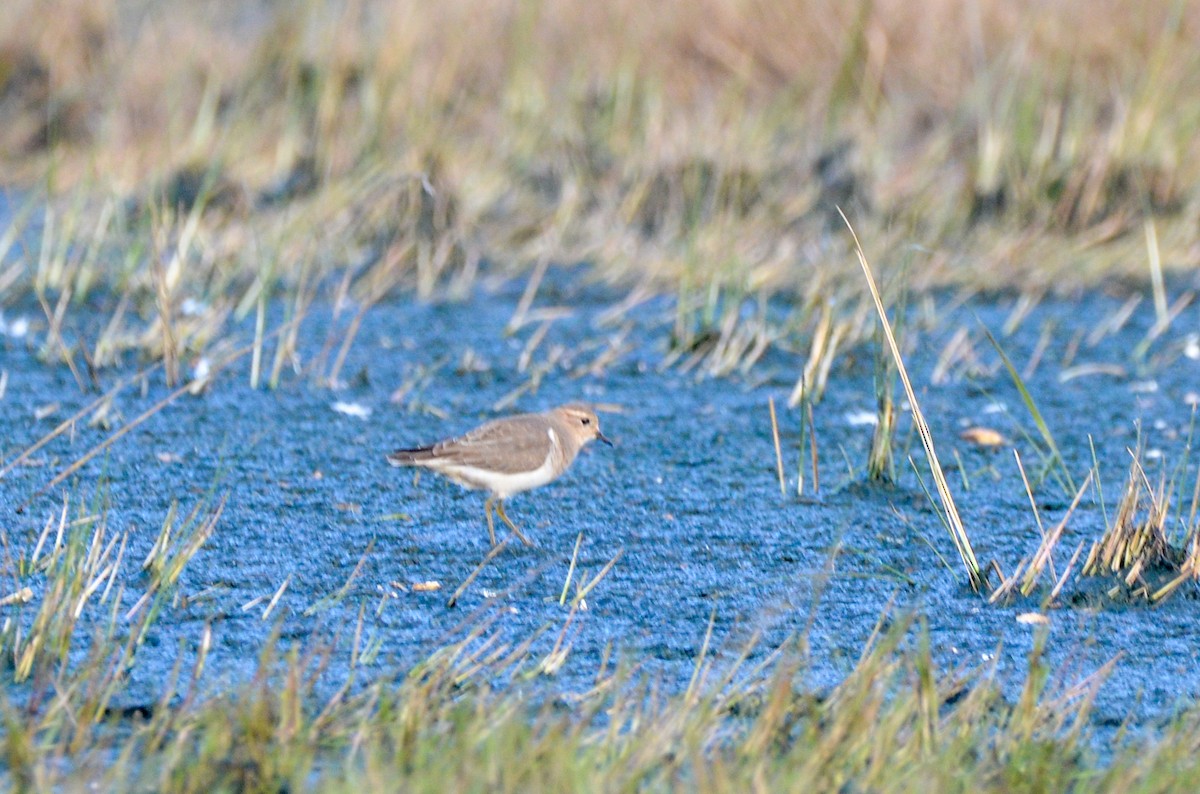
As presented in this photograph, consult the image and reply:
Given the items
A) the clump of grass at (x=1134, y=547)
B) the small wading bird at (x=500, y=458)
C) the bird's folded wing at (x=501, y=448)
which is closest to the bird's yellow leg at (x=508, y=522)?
the small wading bird at (x=500, y=458)

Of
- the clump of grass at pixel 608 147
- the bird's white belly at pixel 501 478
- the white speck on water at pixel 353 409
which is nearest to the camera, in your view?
the bird's white belly at pixel 501 478

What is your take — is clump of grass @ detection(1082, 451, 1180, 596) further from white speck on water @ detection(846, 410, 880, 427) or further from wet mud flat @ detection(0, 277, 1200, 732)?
white speck on water @ detection(846, 410, 880, 427)

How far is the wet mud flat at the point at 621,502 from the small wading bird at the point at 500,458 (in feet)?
0.35

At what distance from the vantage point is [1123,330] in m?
6.05

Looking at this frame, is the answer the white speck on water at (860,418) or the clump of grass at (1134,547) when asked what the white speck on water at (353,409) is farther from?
the clump of grass at (1134,547)

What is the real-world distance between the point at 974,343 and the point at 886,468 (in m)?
1.74

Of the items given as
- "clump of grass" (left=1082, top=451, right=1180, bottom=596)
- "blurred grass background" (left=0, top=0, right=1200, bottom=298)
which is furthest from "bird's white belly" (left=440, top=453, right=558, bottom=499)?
"blurred grass background" (left=0, top=0, right=1200, bottom=298)

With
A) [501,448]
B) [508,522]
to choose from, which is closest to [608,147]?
[501,448]

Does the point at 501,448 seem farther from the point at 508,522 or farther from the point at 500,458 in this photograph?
the point at 508,522

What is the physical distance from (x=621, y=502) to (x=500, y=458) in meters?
0.42

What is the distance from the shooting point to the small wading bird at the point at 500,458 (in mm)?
3805

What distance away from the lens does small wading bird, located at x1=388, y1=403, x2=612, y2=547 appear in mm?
3805

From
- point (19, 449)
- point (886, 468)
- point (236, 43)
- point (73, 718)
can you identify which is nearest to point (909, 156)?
point (236, 43)

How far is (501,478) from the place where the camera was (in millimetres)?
3799
